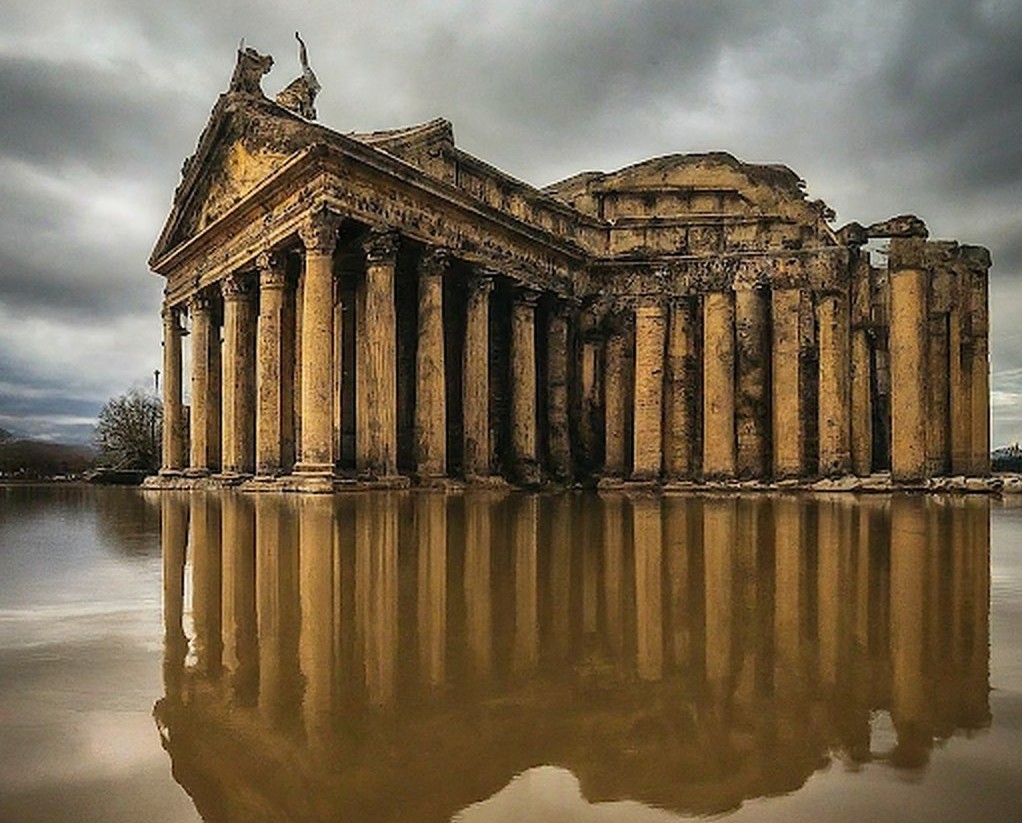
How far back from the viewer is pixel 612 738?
8.84ft

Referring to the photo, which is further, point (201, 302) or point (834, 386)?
point (201, 302)

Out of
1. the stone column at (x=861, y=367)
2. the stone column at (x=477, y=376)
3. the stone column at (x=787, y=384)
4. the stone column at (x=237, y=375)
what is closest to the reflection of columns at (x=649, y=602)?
the stone column at (x=477, y=376)

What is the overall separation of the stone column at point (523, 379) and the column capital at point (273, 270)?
246 inches

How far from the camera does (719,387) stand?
73.2ft

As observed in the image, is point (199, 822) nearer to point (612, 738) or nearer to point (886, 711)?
point (612, 738)

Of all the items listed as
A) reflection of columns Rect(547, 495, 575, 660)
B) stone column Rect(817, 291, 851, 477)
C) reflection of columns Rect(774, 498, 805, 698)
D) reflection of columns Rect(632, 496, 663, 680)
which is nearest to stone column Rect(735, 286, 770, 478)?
stone column Rect(817, 291, 851, 477)

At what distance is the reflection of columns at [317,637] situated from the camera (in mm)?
2818

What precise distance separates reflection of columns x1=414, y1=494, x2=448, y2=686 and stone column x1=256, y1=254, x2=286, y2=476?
33.4 feet

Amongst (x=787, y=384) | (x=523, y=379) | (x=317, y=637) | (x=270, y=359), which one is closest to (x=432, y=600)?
(x=317, y=637)

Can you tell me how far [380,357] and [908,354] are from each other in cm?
1178

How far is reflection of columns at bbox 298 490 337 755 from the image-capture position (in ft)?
9.25

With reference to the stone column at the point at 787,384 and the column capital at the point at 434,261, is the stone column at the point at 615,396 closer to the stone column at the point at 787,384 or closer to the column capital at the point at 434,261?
the stone column at the point at 787,384

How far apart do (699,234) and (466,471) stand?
9.66m

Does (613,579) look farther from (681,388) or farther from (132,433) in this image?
(132,433)
